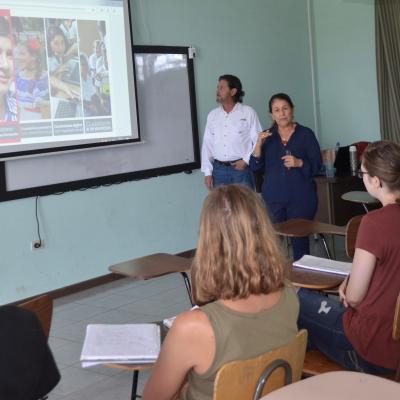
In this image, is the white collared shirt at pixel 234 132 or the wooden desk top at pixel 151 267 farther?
the white collared shirt at pixel 234 132

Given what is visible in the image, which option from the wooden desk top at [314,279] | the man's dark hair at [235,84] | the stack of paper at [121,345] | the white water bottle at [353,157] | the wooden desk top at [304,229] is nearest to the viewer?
the stack of paper at [121,345]

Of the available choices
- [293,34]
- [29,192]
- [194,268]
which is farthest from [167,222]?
[194,268]

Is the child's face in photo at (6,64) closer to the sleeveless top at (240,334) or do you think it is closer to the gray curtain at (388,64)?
the sleeveless top at (240,334)

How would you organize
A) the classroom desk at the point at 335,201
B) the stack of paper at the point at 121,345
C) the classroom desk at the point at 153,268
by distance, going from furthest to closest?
the classroom desk at the point at 335,201 → the classroom desk at the point at 153,268 → the stack of paper at the point at 121,345

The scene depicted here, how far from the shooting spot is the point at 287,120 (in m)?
4.47

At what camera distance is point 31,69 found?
187 inches

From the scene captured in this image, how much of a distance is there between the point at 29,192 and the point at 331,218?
2862 millimetres

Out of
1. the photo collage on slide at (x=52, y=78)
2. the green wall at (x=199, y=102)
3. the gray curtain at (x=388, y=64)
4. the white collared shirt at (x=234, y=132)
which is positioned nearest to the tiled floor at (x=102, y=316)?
the green wall at (x=199, y=102)

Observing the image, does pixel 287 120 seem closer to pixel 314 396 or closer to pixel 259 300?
pixel 259 300

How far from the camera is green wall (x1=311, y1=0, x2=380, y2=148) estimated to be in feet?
23.1

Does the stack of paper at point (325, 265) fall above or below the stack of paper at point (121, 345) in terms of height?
above

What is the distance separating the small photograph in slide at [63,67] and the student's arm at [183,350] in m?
3.58

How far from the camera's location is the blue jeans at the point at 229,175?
563 cm

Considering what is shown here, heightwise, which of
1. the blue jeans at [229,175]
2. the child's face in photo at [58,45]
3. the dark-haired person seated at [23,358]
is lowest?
the dark-haired person seated at [23,358]
